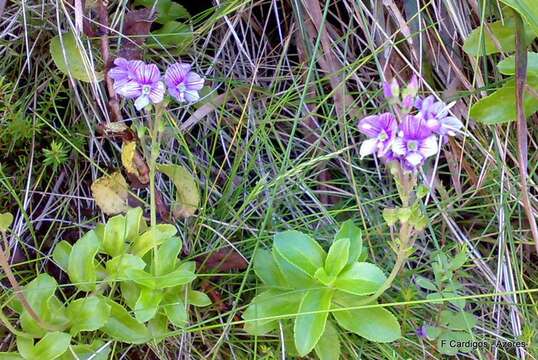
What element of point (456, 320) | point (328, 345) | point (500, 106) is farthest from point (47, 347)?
point (500, 106)

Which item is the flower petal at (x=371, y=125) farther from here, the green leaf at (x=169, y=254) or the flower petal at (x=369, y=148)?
the green leaf at (x=169, y=254)

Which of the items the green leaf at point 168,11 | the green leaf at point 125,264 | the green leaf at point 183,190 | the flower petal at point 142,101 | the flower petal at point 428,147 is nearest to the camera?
the flower petal at point 428,147

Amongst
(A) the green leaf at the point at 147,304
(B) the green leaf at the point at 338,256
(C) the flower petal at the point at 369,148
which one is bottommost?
(A) the green leaf at the point at 147,304

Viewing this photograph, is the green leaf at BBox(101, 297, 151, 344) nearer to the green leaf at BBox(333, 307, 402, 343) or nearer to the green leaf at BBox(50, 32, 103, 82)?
the green leaf at BBox(333, 307, 402, 343)

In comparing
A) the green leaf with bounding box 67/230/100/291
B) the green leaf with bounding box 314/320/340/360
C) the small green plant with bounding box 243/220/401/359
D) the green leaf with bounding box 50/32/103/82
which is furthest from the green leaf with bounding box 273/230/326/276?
the green leaf with bounding box 50/32/103/82

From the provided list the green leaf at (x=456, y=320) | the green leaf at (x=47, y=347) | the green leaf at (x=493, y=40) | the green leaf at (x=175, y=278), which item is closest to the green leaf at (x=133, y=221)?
the green leaf at (x=175, y=278)

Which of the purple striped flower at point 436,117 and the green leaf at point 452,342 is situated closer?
the purple striped flower at point 436,117
